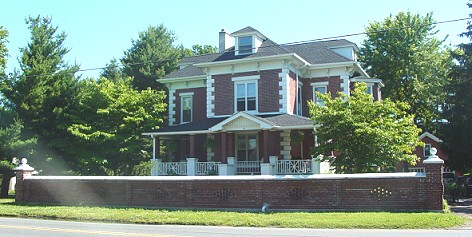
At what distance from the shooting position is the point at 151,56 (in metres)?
51.4

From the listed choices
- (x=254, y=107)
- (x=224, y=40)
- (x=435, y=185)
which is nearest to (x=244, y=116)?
(x=254, y=107)

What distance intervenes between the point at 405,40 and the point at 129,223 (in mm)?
37970

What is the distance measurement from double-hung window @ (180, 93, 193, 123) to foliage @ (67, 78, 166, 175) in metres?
1.35

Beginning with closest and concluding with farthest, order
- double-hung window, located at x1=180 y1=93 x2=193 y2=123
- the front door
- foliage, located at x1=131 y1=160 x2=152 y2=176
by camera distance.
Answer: the front door → double-hung window, located at x1=180 y1=93 x2=193 y2=123 → foliage, located at x1=131 y1=160 x2=152 y2=176

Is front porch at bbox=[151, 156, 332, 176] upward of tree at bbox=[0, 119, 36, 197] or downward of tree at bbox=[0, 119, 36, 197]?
downward

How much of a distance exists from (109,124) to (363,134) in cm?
1781

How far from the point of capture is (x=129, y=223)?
1662 centimetres

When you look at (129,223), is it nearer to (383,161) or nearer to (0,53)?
(383,161)

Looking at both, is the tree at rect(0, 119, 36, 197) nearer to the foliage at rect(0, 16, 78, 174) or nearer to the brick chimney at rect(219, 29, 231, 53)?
the foliage at rect(0, 16, 78, 174)

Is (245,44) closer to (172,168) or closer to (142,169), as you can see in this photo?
(172,168)

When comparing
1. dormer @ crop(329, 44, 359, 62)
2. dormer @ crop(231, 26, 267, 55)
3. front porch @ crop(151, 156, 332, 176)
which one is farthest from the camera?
dormer @ crop(329, 44, 359, 62)

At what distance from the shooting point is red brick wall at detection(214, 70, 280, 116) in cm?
2852

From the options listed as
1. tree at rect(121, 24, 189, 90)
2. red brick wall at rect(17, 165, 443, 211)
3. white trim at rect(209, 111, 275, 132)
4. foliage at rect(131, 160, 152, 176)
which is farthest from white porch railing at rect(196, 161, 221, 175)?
tree at rect(121, 24, 189, 90)

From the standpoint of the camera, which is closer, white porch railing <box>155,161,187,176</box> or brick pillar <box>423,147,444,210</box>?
brick pillar <box>423,147,444,210</box>
